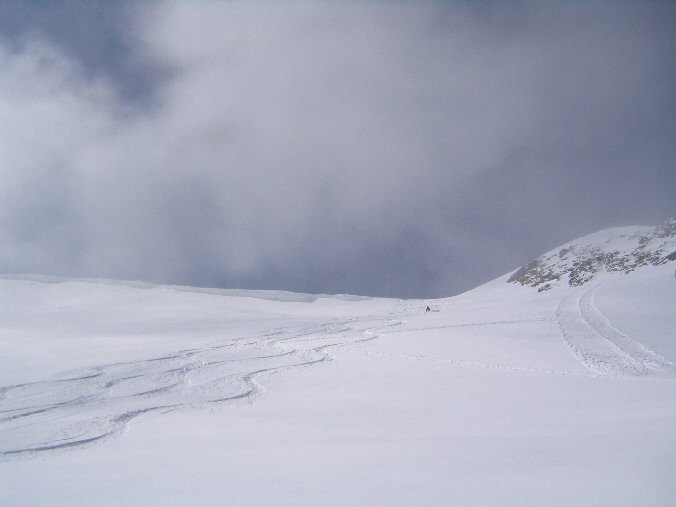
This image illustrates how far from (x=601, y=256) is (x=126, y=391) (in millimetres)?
49265

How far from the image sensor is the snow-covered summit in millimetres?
41281

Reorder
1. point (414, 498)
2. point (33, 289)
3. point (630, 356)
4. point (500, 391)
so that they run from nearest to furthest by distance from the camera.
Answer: point (414, 498) → point (500, 391) → point (630, 356) → point (33, 289)

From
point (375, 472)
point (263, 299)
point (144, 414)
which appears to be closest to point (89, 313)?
point (263, 299)

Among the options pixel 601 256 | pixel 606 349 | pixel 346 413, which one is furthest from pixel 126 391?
pixel 601 256

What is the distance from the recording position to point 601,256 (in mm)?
47938

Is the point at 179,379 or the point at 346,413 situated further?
the point at 179,379

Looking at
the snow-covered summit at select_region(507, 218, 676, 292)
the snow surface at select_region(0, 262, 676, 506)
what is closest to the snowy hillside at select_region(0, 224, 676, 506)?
the snow surface at select_region(0, 262, 676, 506)

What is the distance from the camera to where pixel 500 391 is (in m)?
9.72

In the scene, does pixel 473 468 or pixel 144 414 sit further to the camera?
pixel 144 414

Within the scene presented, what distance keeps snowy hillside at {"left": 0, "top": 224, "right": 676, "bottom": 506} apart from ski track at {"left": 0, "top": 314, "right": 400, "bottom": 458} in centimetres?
6

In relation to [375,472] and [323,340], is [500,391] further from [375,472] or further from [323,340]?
[323,340]

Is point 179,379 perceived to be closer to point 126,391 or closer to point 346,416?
point 126,391

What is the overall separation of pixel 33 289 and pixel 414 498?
120ft

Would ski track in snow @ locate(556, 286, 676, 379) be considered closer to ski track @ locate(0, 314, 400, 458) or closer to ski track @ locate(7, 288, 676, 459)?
ski track @ locate(7, 288, 676, 459)
